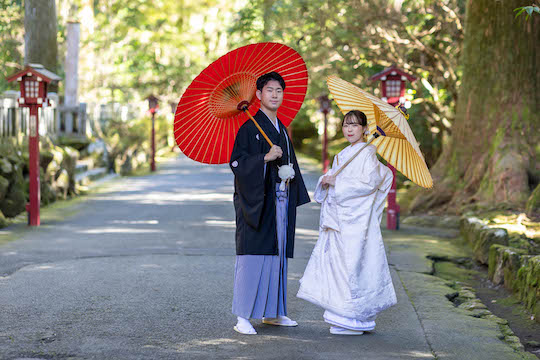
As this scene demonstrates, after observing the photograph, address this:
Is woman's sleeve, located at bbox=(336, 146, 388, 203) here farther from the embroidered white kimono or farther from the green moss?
the green moss

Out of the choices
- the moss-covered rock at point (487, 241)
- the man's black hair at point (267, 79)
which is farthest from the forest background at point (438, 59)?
the man's black hair at point (267, 79)

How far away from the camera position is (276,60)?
5.82 meters

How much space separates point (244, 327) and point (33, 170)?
22.5 feet

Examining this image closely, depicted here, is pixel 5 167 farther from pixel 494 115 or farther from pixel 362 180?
pixel 362 180

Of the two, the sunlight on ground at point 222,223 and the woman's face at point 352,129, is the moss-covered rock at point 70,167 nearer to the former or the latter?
the sunlight on ground at point 222,223

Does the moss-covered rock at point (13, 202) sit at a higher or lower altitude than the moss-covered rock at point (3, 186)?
lower

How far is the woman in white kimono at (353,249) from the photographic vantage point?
5395 mm

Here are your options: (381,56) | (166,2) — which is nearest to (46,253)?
(381,56)

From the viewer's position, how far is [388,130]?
5.72 meters

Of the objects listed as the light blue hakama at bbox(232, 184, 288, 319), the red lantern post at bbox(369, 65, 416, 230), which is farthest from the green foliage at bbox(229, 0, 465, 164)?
the light blue hakama at bbox(232, 184, 288, 319)

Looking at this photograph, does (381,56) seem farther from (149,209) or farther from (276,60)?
(276,60)

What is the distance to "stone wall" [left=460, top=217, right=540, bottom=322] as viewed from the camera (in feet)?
22.2

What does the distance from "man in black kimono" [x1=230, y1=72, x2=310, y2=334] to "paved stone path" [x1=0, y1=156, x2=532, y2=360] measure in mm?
228

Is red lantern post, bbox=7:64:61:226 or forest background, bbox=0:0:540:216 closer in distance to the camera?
red lantern post, bbox=7:64:61:226
